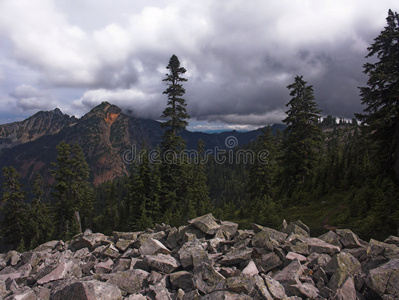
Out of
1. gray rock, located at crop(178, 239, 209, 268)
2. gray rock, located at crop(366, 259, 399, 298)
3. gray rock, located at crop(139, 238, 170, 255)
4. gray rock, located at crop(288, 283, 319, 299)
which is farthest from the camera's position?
gray rock, located at crop(139, 238, 170, 255)

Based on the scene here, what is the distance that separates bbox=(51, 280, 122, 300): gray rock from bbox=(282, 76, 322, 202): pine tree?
25209 mm

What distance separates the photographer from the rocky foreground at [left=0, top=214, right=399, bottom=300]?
6582 mm

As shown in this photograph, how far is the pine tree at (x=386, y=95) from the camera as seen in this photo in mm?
18031

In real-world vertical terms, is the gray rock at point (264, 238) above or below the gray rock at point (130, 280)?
above

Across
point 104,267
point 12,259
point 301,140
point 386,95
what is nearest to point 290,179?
point 301,140

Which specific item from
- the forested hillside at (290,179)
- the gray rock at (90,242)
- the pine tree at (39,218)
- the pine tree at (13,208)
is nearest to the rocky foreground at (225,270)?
the gray rock at (90,242)

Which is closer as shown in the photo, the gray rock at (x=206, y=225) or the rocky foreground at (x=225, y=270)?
the rocky foreground at (x=225, y=270)

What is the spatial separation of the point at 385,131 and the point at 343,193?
716cm

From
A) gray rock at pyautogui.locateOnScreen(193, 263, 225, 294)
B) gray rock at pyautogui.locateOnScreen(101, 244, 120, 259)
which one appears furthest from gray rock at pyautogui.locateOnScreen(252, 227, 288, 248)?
gray rock at pyautogui.locateOnScreen(101, 244, 120, 259)

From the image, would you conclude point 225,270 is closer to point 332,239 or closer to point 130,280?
point 130,280

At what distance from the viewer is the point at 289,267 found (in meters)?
7.62

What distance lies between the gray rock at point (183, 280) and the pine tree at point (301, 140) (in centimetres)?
2308

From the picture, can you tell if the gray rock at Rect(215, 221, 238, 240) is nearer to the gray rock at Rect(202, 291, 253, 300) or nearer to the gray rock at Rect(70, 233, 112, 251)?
the gray rock at Rect(202, 291, 253, 300)

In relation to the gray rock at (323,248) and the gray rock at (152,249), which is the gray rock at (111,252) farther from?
the gray rock at (323,248)
